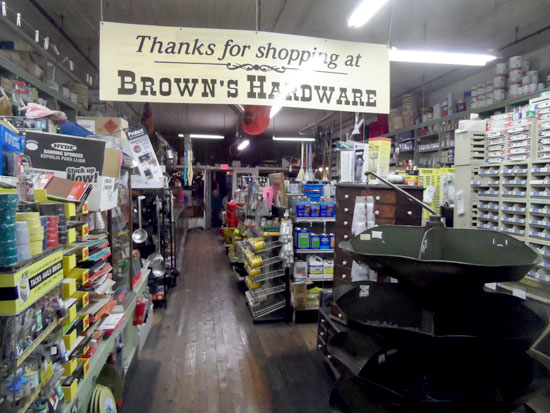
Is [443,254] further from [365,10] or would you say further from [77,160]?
[365,10]

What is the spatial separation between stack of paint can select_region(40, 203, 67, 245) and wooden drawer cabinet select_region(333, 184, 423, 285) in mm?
1837

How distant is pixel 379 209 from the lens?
246 centimetres

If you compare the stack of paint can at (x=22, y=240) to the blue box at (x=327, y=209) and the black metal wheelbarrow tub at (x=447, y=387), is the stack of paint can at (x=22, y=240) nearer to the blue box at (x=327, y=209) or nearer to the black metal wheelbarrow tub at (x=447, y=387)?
the black metal wheelbarrow tub at (x=447, y=387)

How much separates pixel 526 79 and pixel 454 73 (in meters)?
2.02

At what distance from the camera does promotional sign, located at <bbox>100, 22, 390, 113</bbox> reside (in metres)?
2.29

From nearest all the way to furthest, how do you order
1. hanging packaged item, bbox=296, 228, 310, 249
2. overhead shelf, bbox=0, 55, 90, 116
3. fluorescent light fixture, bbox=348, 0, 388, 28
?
fluorescent light fixture, bbox=348, 0, 388, 28 < overhead shelf, bbox=0, 55, 90, 116 < hanging packaged item, bbox=296, 228, 310, 249

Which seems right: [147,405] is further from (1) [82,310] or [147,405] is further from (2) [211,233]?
(2) [211,233]

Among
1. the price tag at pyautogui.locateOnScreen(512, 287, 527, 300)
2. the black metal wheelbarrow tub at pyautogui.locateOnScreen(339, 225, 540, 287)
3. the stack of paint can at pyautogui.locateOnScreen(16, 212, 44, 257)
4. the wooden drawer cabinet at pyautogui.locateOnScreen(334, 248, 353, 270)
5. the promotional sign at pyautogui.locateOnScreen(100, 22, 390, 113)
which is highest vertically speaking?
the promotional sign at pyautogui.locateOnScreen(100, 22, 390, 113)

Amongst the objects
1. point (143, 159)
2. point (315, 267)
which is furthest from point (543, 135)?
point (143, 159)

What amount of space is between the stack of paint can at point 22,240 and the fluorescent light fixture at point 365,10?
2769 millimetres

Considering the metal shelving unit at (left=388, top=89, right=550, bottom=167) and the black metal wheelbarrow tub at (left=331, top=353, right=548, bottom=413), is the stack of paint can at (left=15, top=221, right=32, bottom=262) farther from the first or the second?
the metal shelving unit at (left=388, top=89, right=550, bottom=167)

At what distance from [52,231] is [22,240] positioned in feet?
0.79

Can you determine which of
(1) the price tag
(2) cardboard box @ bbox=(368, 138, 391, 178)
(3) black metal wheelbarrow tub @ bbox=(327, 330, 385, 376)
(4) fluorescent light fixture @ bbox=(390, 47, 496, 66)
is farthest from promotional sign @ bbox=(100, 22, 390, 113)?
(4) fluorescent light fixture @ bbox=(390, 47, 496, 66)

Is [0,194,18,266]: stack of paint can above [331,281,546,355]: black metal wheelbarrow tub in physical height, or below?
above
